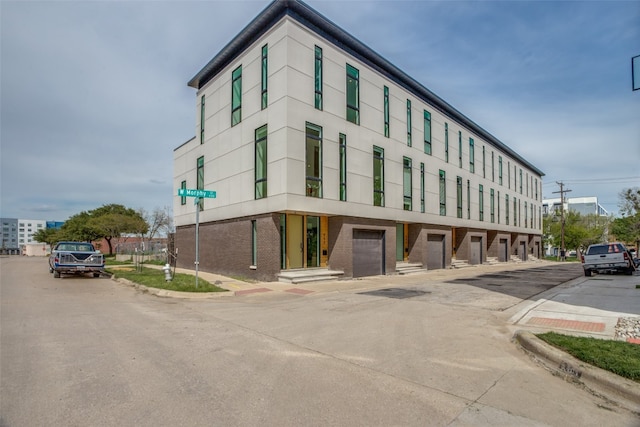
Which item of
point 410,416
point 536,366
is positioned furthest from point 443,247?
point 410,416

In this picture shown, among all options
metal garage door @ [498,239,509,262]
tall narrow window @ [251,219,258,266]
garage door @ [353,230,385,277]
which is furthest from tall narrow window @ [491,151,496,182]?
tall narrow window @ [251,219,258,266]

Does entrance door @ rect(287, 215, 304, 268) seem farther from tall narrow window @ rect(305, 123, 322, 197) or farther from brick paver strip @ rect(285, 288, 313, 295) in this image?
brick paver strip @ rect(285, 288, 313, 295)

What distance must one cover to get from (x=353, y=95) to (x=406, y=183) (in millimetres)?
7250

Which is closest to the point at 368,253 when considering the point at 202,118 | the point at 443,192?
the point at 443,192

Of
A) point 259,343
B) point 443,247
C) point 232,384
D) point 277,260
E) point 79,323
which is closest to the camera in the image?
point 232,384

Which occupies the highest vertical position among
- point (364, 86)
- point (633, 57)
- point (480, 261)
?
point (364, 86)

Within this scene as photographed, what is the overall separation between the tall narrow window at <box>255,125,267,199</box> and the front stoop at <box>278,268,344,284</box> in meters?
4.07

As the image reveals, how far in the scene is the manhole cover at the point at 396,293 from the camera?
511 inches

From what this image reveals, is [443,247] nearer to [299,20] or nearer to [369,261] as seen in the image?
[369,261]

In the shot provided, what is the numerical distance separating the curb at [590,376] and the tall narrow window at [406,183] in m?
18.3

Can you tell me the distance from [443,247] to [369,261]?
10248mm

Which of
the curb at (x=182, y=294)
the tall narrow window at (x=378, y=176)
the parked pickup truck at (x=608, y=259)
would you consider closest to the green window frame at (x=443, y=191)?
the tall narrow window at (x=378, y=176)

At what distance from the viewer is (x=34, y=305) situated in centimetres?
1043

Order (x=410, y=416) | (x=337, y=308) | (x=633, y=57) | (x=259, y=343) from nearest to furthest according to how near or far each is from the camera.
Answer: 1. (x=410, y=416)
2. (x=259, y=343)
3. (x=633, y=57)
4. (x=337, y=308)
